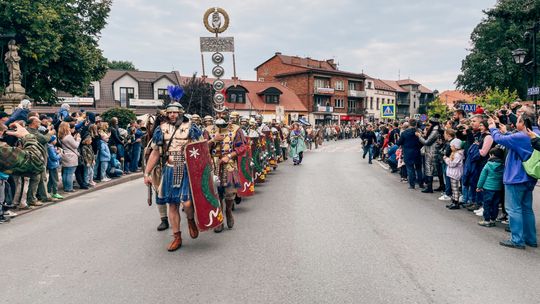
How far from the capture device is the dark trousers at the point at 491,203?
23.8ft

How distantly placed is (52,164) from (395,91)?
85428mm

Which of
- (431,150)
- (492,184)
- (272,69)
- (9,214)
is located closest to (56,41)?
(9,214)

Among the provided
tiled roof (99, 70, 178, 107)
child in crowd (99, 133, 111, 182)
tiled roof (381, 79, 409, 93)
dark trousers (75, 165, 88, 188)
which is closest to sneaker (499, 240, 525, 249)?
dark trousers (75, 165, 88, 188)

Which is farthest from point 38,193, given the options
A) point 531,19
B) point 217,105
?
point 531,19

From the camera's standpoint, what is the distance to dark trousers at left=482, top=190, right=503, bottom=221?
7.25m

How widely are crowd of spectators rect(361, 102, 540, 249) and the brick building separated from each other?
178 ft

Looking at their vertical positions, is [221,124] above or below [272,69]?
below

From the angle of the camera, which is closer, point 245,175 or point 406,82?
point 245,175

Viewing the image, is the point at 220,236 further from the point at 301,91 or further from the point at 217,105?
the point at 301,91

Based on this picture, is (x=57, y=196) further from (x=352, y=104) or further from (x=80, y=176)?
(x=352, y=104)

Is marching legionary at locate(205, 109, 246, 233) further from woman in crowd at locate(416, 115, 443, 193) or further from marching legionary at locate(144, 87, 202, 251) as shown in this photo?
woman in crowd at locate(416, 115, 443, 193)

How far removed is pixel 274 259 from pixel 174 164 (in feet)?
6.04

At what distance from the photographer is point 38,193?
31.0 ft

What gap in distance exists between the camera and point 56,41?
2097cm
